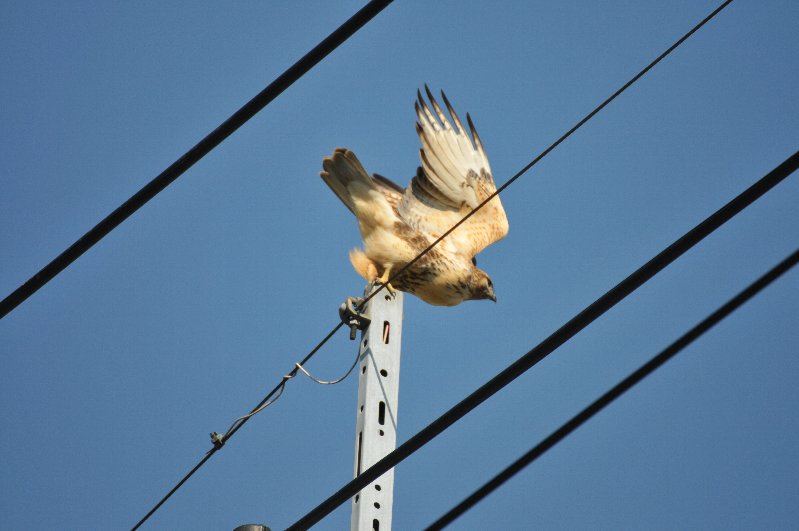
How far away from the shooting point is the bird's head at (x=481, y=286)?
7.08 meters

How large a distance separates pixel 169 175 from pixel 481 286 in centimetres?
396

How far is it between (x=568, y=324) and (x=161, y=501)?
1989mm

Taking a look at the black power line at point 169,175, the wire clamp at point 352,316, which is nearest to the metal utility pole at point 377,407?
the wire clamp at point 352,316

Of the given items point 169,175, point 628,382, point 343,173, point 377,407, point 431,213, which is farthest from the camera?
point 431,213

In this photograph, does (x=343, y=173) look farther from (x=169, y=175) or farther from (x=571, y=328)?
(x=571, y=328)

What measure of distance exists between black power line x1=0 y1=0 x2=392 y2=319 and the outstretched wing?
3.53 metres

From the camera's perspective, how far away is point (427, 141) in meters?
7.44

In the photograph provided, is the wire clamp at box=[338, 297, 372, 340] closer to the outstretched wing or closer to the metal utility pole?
the metal utility pole

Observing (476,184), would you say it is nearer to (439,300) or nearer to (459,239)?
(459,239)

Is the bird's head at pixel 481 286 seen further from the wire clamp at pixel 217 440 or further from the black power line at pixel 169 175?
the black power line at pixel 169 175

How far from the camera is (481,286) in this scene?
7.15m

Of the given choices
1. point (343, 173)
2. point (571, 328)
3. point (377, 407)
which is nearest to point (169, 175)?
point (571, 328)

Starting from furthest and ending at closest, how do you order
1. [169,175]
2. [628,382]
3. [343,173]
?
[343,173]
[169,175]
[628,382]

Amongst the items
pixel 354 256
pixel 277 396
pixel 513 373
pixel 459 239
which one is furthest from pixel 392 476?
pixel 459 239
